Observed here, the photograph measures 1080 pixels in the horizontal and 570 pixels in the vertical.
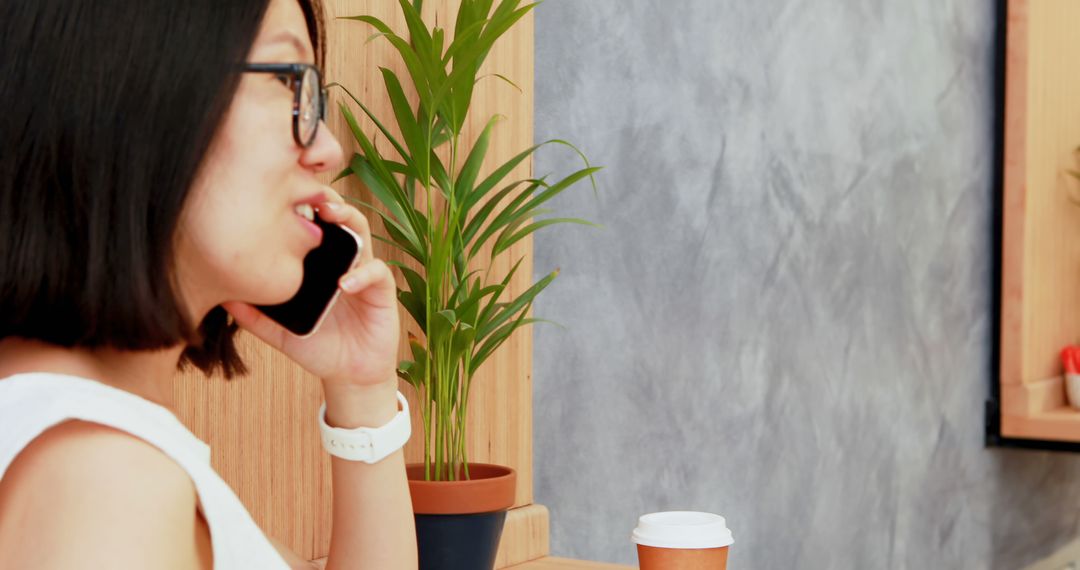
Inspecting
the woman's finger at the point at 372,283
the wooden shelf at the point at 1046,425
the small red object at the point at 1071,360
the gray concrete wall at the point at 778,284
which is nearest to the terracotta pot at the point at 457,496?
the woman's finger at the point at 372,283

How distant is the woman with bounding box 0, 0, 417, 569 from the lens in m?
0.68

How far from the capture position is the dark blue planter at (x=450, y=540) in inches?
61.4

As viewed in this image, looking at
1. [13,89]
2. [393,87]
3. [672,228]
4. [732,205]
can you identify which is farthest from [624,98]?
[13,89]

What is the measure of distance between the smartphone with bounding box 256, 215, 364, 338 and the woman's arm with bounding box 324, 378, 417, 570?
138 mm

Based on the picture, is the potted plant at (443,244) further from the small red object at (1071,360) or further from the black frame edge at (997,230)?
the small red object at (1071,360)

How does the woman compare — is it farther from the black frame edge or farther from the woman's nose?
the black frame edge

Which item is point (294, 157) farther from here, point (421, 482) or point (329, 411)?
point (421, 482)

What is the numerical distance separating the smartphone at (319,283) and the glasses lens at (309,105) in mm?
223

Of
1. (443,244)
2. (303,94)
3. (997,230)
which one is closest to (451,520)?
(443,244)

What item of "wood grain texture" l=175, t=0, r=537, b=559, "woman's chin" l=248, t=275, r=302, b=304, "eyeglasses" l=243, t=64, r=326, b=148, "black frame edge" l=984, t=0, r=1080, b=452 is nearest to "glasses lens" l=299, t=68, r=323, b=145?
"eyeglasses" l=243, t=64, r=326, b=148

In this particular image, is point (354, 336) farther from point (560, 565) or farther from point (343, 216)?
point (560, 565)

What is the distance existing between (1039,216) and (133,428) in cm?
Result: 402

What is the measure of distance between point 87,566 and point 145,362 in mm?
307

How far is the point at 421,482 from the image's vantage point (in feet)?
5.13
